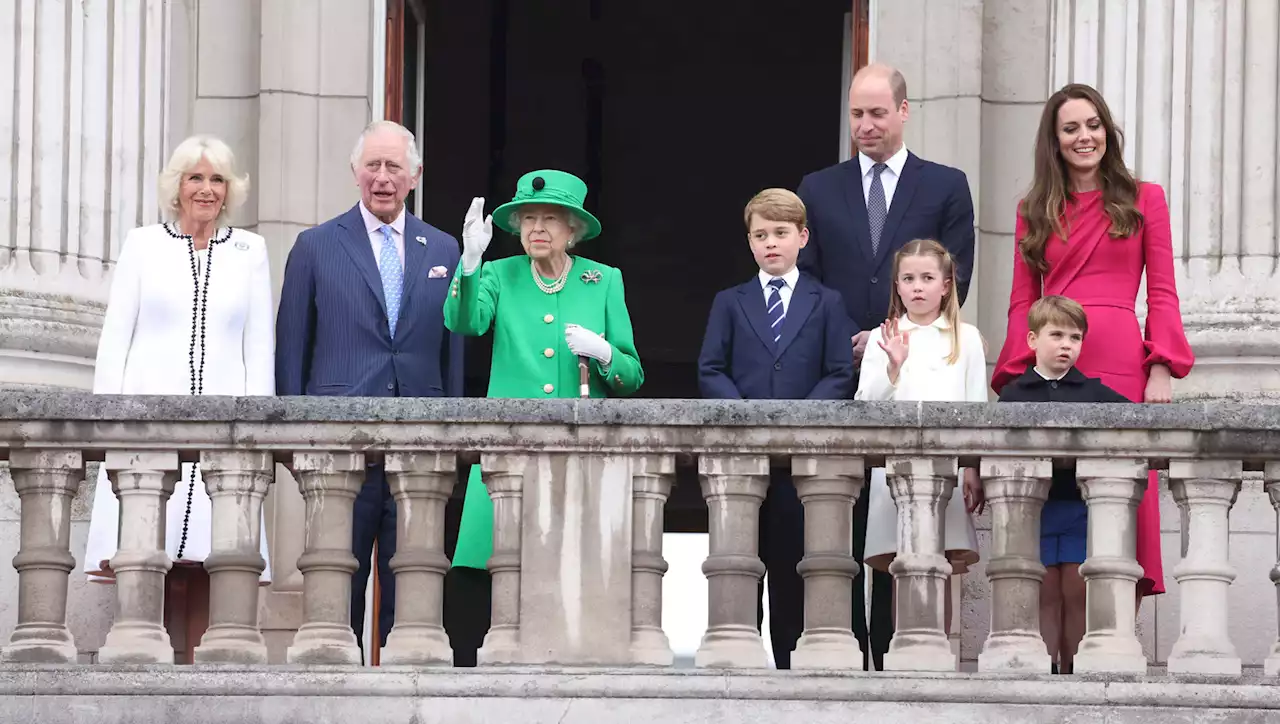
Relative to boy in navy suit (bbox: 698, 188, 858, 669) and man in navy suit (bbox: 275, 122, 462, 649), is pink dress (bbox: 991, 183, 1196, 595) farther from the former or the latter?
man in navy suit (bbox: 275, 122, 462, 649)

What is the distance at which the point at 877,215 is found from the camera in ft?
31.9

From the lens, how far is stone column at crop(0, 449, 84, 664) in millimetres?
8516

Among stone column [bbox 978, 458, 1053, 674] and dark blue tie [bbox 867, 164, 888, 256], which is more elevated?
dark blue tie [bbox 867, 164, 888, 256]

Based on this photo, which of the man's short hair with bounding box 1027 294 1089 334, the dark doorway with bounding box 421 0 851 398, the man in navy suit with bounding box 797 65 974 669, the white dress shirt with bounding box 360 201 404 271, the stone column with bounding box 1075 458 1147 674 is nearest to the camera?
the stone column with bounding box 1075 458 1147 674

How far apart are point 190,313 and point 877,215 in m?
2.40

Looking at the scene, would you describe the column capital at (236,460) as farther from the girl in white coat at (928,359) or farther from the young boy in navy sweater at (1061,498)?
the young boy in navy sweater at (1061,498)

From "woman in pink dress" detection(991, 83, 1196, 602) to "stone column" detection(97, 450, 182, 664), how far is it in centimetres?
278

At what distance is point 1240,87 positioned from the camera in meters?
11.4

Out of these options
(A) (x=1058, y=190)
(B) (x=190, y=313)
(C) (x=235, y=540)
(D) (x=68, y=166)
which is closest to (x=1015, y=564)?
(A) (x=1058, y=190)

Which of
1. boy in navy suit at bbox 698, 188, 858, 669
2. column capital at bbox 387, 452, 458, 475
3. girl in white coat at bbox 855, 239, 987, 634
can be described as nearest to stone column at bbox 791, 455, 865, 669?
girl in white coat at bbox 855, 239, 987, 634

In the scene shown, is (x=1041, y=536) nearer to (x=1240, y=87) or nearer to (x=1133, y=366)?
(x=1133, y=366)

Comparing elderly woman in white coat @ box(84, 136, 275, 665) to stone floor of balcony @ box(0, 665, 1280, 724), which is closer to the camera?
stone floor of balcony @ box(0, 665, 1280, 724)

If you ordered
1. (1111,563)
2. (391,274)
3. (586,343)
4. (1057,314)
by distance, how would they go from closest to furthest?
1. (1111,563)
2. (1057,314)
3. (586,343)
4. (391,274)

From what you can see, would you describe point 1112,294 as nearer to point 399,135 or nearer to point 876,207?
point 876,207
